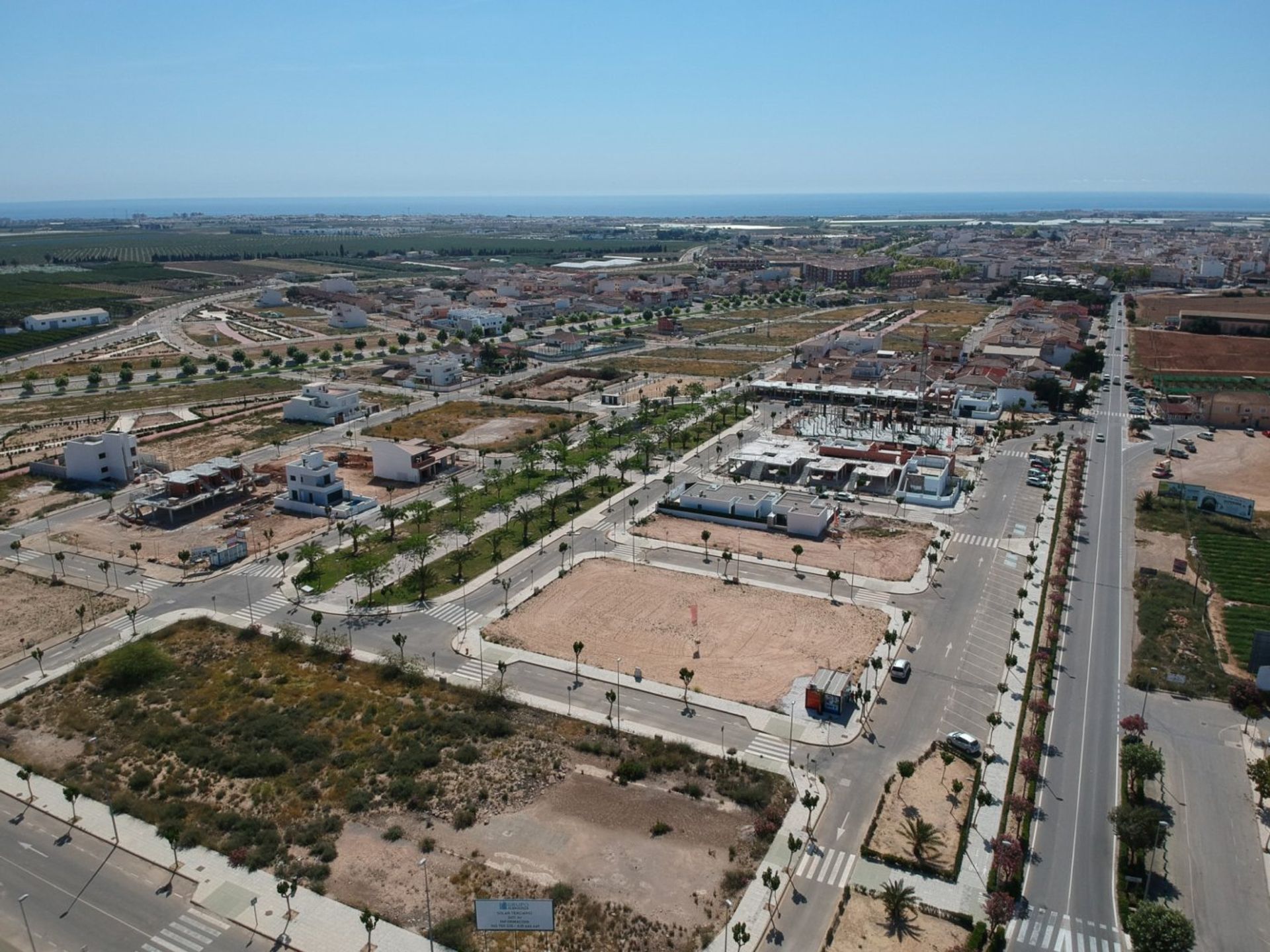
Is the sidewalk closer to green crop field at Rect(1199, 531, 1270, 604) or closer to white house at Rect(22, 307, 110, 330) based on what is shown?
green crop field at Rect(1199, 531, 1270, 604)

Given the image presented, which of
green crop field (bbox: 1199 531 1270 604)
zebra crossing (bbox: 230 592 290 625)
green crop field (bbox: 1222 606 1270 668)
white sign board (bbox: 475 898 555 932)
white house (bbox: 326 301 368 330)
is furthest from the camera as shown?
white house (bbox: 326 301 368 330)

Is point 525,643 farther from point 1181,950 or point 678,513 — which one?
point 1181,950

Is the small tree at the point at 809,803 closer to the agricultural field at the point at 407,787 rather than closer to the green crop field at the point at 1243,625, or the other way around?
the agricultural field at the point at 407,787

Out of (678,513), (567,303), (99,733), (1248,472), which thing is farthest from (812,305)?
(99,733)

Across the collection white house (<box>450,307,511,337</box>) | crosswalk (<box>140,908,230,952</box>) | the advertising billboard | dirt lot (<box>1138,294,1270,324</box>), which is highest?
dirt lot (<box>1138,294,1270,324</box>)

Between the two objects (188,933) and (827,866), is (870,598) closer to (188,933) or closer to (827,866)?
(827,866)

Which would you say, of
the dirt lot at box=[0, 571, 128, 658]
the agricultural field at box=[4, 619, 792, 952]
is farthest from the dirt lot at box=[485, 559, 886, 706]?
the dirt lot at box=[0, 571, 128, 658]

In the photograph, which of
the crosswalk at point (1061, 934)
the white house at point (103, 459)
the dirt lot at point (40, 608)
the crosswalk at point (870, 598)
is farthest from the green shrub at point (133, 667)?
the crosswalk at point (1061, 934)
